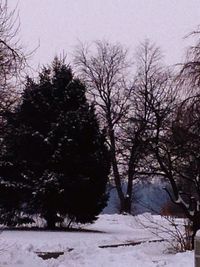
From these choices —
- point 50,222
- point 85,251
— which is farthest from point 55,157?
point 85,251

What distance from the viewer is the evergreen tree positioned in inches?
914

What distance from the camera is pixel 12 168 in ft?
77.6

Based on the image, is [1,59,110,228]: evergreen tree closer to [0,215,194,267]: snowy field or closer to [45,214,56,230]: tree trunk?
→ [45,214,56,230]: tree trunk

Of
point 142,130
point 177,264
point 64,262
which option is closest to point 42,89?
point 64,262

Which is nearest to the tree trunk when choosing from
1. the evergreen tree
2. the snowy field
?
the evergreen tree

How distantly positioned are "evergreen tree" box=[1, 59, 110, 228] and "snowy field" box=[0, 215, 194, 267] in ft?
6.63

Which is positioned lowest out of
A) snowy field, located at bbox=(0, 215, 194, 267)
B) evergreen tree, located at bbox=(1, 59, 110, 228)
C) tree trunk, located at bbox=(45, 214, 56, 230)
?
snowy field, located at bbox=(0, 215, 194, 267)

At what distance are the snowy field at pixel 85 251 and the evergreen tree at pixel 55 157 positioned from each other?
202 cm

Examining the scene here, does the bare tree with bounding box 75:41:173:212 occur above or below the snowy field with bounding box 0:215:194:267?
above

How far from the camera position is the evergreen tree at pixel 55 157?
23203 millimetres

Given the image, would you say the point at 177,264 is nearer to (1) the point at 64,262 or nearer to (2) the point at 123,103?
(1) the point at 64,262

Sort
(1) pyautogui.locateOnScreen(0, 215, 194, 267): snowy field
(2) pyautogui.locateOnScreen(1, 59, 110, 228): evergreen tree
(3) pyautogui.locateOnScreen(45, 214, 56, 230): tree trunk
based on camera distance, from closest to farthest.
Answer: (1) pyautogui.locateOnScreen(0, 215, 194, 267): snowy field
(2) pyautogui.locateOnScreen(1, 59, 110, 228): evergreen tree
(3) pyautogui.locateOnScreen(45, 214, 56, 230): tree trunk

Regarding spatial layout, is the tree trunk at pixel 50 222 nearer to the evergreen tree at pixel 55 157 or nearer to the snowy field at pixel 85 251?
the evergreen tree at pixel 55 157

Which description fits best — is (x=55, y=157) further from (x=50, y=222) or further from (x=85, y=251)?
(x=85, y=251)
